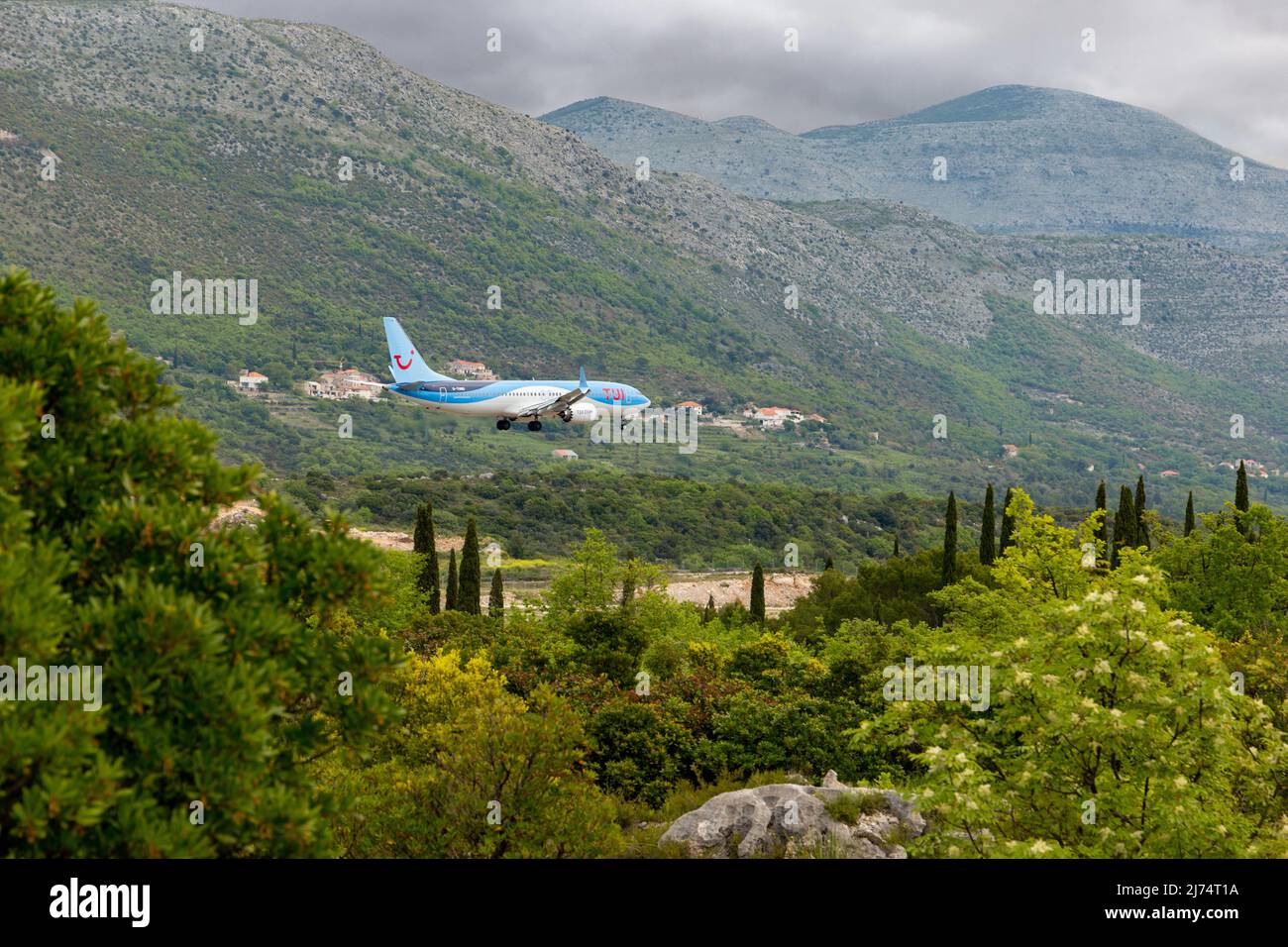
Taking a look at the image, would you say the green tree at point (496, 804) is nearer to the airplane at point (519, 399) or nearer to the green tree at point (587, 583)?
the green tree at point (587, 583)

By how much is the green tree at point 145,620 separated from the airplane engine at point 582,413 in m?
56.8

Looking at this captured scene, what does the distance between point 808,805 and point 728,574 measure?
335 ft

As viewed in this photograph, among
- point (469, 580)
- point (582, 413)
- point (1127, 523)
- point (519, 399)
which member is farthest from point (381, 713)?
point (1127, 523)

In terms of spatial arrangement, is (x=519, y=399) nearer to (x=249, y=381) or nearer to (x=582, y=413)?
(x=582, y=413)

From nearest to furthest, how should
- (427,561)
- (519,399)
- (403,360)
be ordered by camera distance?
(519,399) → (427,561) → (403,360)

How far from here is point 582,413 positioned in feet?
232

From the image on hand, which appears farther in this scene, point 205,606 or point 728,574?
point 728,574

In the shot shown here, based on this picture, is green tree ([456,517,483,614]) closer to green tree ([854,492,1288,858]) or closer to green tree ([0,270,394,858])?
green tree ([854,492,1288,858])

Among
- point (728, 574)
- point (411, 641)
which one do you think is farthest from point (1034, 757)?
point (728, 574)

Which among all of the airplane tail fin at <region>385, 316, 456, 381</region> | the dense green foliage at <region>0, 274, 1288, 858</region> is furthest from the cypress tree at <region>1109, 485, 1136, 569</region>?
the airplane tail fin at <region>385, 316, 456, 381</region>

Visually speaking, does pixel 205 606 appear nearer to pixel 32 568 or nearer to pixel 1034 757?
pixel 32 568

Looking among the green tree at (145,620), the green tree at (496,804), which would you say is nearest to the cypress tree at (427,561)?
the green tree at (496,804)

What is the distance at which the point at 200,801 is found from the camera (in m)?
11.3

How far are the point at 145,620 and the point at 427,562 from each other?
207 feet
